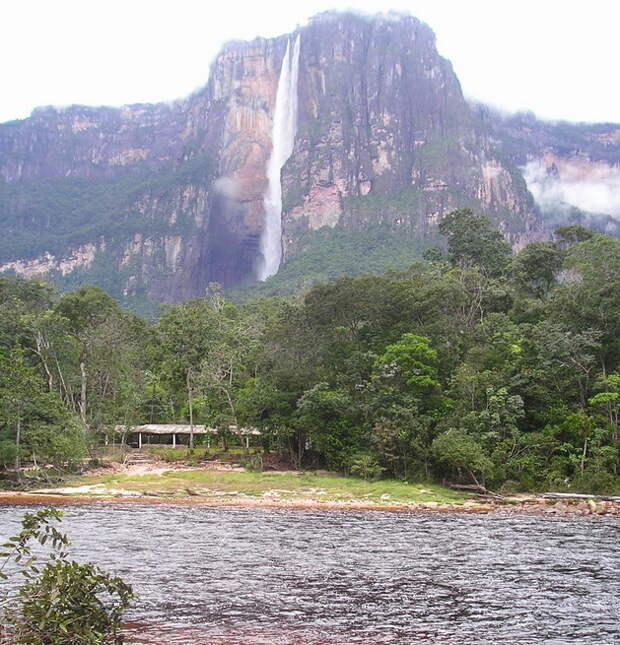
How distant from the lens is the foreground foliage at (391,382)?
35.0 metres

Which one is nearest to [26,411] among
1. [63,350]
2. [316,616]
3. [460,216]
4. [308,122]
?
[63,350]

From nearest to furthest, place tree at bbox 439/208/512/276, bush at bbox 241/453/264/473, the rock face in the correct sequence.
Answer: bush at bbox 241/453/264/473 → tree at bbox 439/208/512/276 → the rock face

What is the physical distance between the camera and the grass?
109 ft

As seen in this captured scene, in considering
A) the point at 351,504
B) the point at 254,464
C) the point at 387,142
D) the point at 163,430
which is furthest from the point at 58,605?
the point at 387,142

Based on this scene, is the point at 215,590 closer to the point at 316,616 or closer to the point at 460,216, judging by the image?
the point at 316,616

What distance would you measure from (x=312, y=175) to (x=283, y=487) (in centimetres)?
13406

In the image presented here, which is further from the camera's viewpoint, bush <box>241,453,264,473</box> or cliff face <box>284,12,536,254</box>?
cliff face <box>284,12,536,254</box>

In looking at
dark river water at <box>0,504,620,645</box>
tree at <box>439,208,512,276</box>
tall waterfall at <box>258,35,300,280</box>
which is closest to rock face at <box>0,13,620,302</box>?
tall waterfall at <box>258,35,300,280</box>

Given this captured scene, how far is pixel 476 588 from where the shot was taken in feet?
54.1

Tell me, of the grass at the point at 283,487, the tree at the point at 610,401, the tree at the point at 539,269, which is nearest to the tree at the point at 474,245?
the tree at the point at 539,269

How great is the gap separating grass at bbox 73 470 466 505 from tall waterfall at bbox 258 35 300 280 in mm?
131113

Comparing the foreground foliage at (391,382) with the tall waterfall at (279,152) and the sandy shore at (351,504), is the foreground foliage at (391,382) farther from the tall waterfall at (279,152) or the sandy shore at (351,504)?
the tall waterfall at (279,152)

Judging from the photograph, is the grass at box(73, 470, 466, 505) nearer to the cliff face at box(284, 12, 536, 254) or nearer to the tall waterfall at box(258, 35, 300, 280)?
the cliff face at box(284, 12, 536, 254)

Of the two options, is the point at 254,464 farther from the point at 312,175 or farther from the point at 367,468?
the point at 312,175
